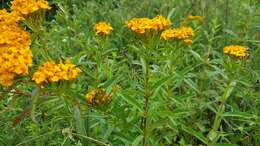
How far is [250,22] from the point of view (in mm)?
2967

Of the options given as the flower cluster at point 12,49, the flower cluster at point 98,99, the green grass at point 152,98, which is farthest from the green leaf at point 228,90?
the flower cluster at point 12,49

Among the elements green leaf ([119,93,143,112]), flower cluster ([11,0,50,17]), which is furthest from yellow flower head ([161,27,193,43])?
flower cluster ([11,0,50,17])

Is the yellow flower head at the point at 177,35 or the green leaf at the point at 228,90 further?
the yellow flower head at the point at 177,35

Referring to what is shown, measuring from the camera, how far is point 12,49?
160 cm

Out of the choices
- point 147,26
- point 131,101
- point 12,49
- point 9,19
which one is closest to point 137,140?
point 131,101

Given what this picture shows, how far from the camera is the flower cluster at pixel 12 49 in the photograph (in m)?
1.53

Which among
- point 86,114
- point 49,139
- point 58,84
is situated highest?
point 58,84

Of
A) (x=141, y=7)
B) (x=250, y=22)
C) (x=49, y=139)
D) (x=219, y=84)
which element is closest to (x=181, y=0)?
(x=141, y=7)

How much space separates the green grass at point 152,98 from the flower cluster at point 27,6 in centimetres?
10

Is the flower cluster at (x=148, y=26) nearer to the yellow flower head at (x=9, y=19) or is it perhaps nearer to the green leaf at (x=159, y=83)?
the green leaf at (x=159, y=83)

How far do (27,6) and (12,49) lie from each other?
7.3 inches

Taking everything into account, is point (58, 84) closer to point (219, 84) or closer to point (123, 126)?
point (123, 126)

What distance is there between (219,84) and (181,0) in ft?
5.16

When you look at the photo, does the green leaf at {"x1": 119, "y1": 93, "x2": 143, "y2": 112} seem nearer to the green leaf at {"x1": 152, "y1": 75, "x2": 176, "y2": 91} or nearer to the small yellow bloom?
the green leaf at {"x1": 152, "y1": 75, "x2": 176, "y2": 91}
